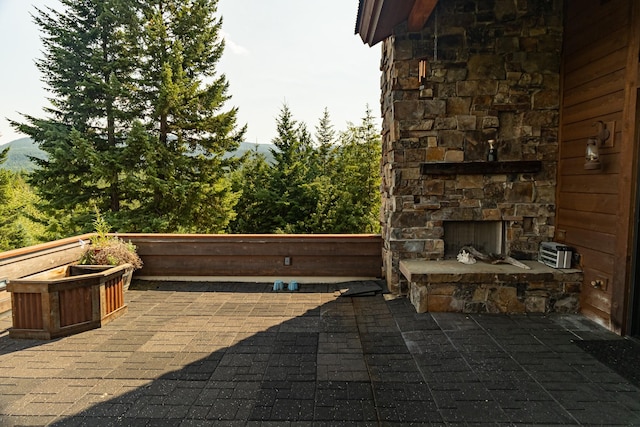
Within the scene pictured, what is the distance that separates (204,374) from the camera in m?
2.27

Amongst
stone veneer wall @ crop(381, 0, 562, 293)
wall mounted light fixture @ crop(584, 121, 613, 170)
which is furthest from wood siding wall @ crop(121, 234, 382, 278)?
wall mounted light fixture @ crop(584, 121, 613, 170)

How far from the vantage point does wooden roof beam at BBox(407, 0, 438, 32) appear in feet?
10.7

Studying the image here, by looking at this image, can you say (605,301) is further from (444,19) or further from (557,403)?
(444,19)

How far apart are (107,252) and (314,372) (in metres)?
2.83

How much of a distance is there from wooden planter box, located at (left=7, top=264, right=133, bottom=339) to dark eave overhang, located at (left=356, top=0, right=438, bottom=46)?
369cm

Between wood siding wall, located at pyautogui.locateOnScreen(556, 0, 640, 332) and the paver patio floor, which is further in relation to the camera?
wood siding wall, located at pyautogui.locateOnScreen(556, 0, 640, 332)

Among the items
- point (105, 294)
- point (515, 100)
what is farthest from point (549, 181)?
point (105, 294)

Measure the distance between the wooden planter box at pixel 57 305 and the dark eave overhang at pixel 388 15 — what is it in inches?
145

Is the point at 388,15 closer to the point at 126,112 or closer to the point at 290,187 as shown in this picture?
the point at 126,112

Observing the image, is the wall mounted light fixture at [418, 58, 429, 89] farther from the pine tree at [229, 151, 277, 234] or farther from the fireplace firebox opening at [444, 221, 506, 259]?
the pine tree at [229, 151, 277, 234]

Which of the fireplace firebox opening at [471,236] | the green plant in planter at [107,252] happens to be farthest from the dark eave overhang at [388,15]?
the green plant in planter at [107,252]

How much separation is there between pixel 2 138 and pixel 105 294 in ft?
35.6

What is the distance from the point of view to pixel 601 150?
9.98 ft

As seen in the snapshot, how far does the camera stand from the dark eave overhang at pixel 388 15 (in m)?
3.31
